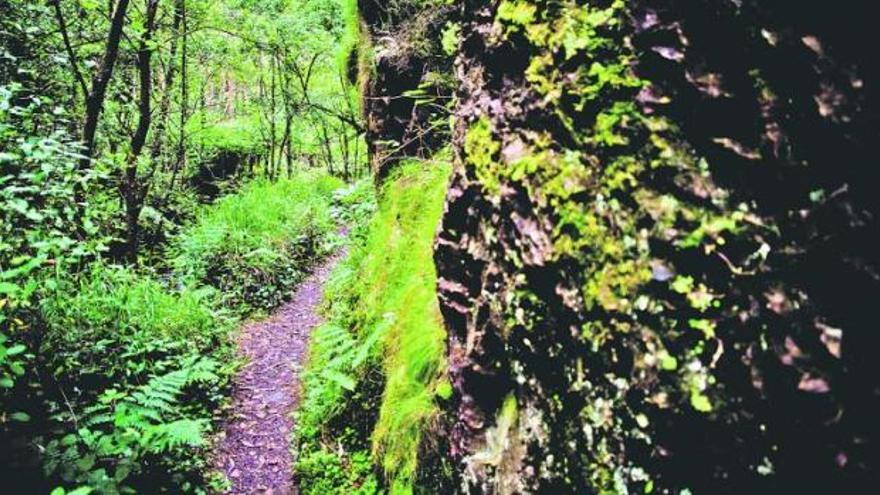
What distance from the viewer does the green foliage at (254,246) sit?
9694 millimetres

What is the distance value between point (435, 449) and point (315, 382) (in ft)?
10.5

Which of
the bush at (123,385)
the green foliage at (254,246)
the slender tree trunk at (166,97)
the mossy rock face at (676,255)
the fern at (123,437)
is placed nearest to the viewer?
the mossy rock face at (676,255)

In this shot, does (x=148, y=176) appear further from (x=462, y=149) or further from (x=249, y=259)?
(x=462, y=149)

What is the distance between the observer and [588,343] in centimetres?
205

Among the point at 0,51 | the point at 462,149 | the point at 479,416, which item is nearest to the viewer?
the point at 479,416

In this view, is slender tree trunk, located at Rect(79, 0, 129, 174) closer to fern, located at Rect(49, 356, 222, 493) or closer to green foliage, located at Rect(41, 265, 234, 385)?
green foliage, located at Rect(41, 265, 234, 385)

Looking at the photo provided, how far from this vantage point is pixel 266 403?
648 centimetres

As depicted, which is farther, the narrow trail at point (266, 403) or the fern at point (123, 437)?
the narrow trail at point (266, 403)

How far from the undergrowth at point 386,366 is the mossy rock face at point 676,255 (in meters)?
1.07

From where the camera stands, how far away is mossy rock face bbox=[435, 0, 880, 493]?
4.70ft

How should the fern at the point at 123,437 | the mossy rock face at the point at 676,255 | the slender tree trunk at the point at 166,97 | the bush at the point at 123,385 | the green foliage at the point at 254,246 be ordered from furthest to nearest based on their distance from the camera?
the slender tree trunk at the point at 166,97
the green foliage at the point at 254,246
the bush at the point at 123,385
the fern at the point at 123,437
the mossy rock face at the point at 676,255

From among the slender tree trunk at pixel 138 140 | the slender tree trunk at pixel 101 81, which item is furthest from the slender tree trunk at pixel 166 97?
the slender tree trunk at pixel 101 81

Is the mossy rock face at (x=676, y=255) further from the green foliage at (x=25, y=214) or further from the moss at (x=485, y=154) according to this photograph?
the green foliage at (x=25, y=214)

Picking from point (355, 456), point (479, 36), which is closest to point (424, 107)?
point (479, 36)
